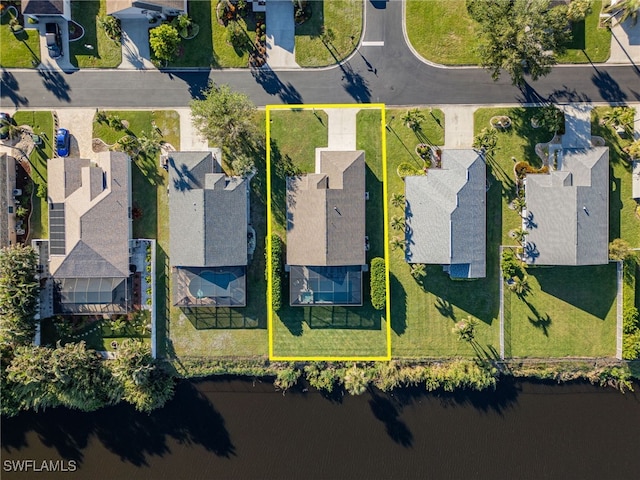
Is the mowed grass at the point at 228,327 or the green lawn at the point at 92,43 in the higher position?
the green lawn at the point at 92,43

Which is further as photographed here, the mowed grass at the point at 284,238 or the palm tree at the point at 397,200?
the mowed grass at the point at 284,238

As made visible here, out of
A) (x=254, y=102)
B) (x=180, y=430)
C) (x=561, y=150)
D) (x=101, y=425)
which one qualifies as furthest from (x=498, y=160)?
(x=101, y=425)

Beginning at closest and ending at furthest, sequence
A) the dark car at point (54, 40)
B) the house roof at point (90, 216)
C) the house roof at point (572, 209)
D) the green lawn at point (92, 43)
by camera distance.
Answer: the house roof at point (572, 209) → the house roof at point (90, 216) → the dark car at point (54, 40) → the green lawn at point (92, 43)

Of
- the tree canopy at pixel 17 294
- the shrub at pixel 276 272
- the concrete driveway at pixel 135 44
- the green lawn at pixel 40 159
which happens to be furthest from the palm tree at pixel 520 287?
the green lawn at pixel 40 159

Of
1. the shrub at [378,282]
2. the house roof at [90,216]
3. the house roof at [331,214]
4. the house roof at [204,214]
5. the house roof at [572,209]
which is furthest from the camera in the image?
the shrub at [378,282]

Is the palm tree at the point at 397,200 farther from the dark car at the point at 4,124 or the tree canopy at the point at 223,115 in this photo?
the dark car at the point at 4,124

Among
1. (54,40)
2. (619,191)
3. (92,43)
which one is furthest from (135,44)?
(619,191)

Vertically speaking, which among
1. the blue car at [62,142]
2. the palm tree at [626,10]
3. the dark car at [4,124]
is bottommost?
the blue car at [62,142]

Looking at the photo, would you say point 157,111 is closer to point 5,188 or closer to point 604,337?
point 5,188
